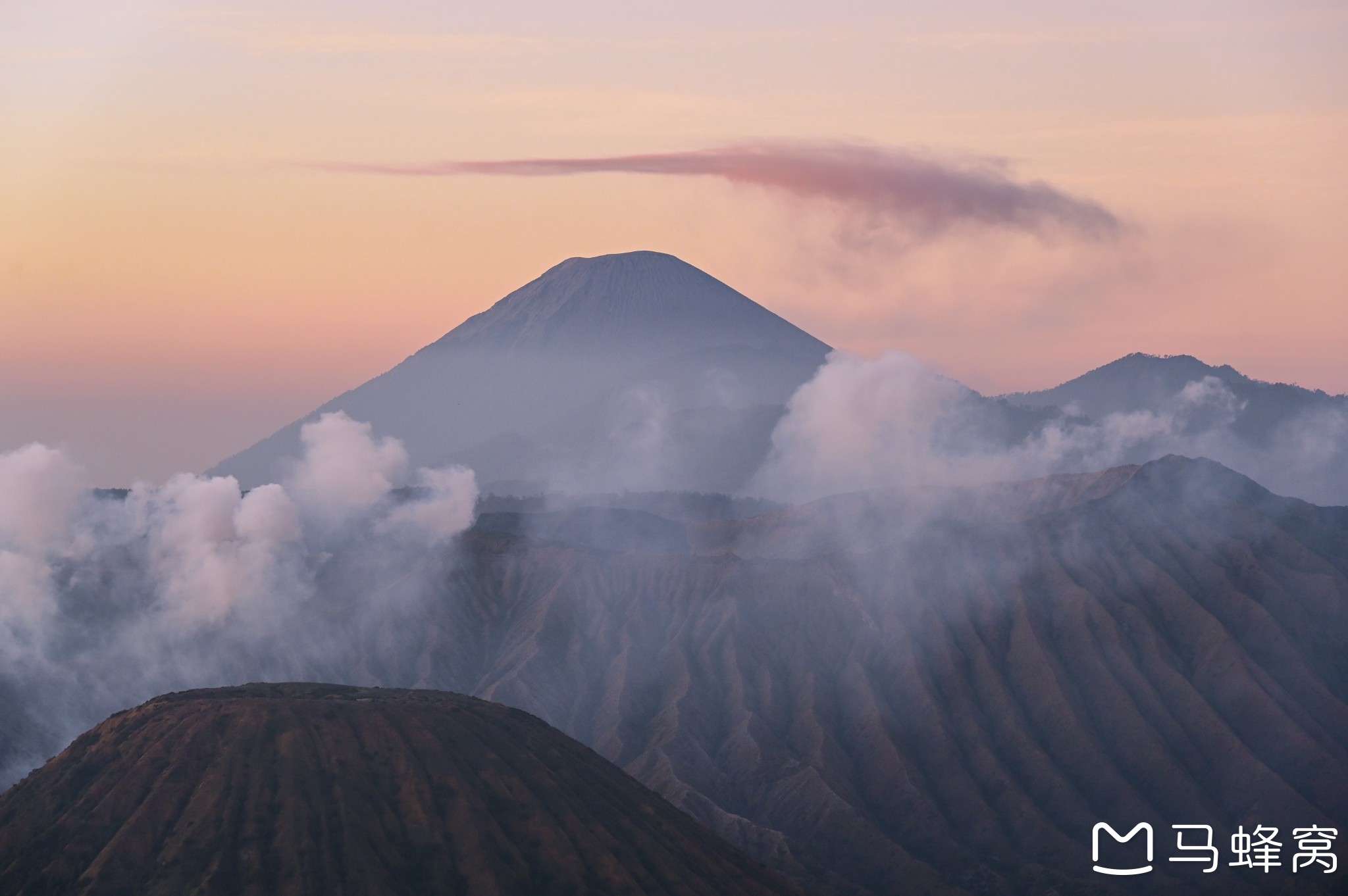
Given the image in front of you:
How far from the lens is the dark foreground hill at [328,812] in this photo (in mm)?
105188

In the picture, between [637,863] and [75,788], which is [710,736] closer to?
[637,863]

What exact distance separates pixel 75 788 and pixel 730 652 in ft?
307

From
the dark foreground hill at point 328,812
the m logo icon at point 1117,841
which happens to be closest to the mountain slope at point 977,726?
the m logo icon at point 1117,841

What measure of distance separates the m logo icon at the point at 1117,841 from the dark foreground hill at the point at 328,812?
1836 inches

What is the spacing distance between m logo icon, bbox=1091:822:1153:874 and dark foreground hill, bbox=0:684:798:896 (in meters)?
46.6

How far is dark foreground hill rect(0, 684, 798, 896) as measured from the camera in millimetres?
105188

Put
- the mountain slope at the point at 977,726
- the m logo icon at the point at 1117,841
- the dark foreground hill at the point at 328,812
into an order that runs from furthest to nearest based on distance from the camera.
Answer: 1. the mountain slope at the point at 977,726
2. the m logo icon at the point at 1117,841
3. the dark foreground hill at the point at 328,812

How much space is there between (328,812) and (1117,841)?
83.3 metres

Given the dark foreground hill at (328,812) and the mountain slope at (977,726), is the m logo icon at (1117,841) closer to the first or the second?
the mountain slope at (977,726)

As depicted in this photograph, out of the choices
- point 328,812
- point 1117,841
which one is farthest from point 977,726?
point 328,812

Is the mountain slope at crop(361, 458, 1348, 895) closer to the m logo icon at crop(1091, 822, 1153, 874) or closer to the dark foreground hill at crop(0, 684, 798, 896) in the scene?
the m logo icon at crop(1091, 822, 1153, 874)

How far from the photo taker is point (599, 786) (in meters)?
125

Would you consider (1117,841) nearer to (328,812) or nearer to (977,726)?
(977,726)

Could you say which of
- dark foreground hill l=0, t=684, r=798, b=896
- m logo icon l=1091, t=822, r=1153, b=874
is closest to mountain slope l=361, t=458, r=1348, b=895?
A: m logo icon l=1091, t=822, r=1153, b=874
